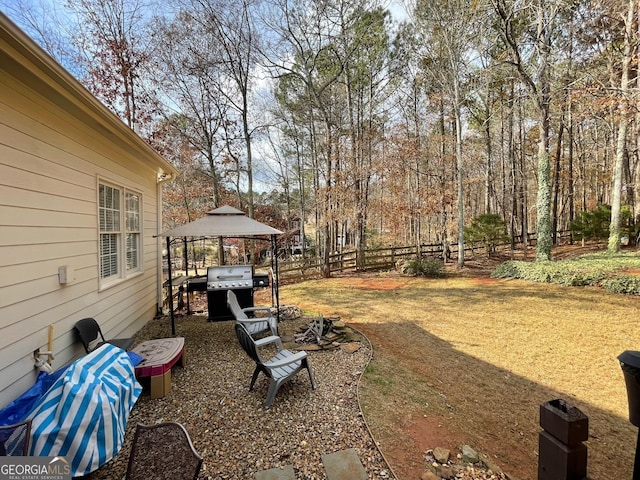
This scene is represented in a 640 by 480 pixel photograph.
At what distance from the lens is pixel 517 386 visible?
3.57 metres

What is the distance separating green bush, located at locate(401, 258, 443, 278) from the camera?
10406 millimetres

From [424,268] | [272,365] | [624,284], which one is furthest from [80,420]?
[424,268]

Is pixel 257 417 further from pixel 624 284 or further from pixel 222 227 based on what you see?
pixel 624 284

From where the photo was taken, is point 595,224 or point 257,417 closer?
point 257,417

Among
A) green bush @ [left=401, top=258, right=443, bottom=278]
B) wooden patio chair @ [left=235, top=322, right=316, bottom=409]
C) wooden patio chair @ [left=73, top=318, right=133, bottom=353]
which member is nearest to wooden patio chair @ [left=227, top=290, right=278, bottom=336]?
wooden patio chair @ [left=235, top=322, right=316, bottom=409]

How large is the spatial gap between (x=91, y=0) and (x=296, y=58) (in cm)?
632

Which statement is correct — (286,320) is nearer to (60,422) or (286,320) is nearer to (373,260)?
(60,422)

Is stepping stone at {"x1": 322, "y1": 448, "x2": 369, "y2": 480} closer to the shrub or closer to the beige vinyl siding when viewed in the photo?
the beige vinyl siding

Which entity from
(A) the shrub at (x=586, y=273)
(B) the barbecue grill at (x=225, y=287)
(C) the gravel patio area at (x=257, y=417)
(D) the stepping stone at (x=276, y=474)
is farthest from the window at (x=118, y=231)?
(A) the shrub at (x=586, y=273)

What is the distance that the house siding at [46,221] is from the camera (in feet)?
7.55

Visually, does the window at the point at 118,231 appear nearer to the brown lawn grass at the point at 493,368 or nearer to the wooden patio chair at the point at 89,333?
the wooden patio chair at the point at 89,333

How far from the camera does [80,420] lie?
1718 millimetres

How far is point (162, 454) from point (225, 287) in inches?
134

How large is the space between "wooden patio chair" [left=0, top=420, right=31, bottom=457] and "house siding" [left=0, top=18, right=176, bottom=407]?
2.68 ft
